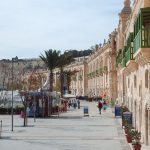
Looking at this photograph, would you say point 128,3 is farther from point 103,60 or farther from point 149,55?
point 103,60

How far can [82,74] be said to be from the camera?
453ft

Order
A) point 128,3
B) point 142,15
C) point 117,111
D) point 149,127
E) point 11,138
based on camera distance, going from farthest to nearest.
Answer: point 128,3, point 117,111, point 11,138, point 149,127, point 142,15

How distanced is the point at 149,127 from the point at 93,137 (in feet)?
23.7

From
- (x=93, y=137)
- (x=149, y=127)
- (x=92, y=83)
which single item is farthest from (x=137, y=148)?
(x=92, y=83)

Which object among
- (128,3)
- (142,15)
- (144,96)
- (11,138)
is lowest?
(11,138)

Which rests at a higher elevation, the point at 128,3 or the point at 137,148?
the point at 128,3

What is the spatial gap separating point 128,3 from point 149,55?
122ft

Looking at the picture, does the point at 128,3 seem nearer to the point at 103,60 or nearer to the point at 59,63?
the point at 59,63

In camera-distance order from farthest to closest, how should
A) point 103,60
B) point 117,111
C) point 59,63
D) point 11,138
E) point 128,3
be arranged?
1. point 103,60
2. point 59,63
3. point 128,3
4. point 117,111
5. point 11,138

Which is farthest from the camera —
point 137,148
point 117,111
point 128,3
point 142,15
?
point 128,3

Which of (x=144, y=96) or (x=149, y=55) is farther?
(x=144, y=96)

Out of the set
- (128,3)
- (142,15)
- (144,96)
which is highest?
(128,3)

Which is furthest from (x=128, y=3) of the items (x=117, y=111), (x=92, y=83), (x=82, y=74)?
(x=82, y=74)

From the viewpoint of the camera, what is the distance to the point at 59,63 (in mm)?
71438
